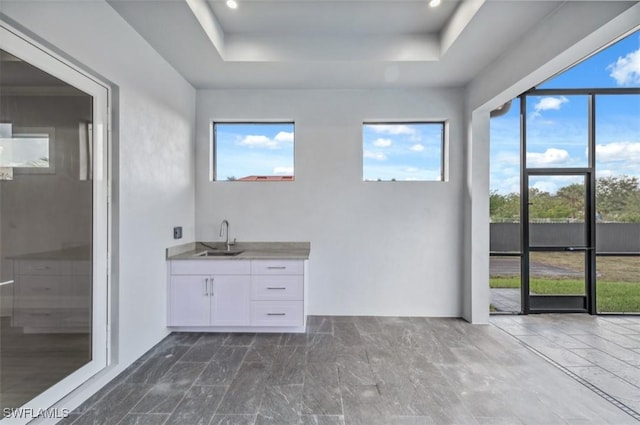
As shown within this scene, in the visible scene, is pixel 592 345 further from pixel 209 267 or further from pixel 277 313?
pixel 209 267

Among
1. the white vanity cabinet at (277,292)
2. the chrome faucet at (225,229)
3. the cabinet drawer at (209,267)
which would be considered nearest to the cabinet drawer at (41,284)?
the cabinet drawer at (209,267)

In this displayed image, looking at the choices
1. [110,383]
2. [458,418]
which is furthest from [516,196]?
[110,383]

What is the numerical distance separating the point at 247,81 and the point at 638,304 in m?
5.78

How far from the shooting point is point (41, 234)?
1883mm

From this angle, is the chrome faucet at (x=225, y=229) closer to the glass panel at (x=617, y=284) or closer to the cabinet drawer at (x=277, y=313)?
the cabinet drawer at (x=277, y=313)

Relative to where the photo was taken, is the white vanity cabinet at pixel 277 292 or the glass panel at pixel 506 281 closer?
the white vanity cabinet at pixel 277 292

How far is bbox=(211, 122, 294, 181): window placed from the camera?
4.02 meters

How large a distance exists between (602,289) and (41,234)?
19.7 ft

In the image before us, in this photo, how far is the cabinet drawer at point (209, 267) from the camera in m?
3.25

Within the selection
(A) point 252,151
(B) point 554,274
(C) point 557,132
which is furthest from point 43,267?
(C) point 557,132

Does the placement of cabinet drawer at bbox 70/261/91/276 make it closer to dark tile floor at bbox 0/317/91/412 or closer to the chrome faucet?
dark tile floor at bbox 0/317/91/412

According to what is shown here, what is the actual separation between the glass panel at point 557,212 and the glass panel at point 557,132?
27 cm

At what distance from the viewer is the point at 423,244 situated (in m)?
3.88

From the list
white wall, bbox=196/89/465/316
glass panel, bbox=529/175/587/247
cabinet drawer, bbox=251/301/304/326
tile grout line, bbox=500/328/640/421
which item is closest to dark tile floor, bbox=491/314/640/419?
tile grout line, bbox=500/328/640/421
